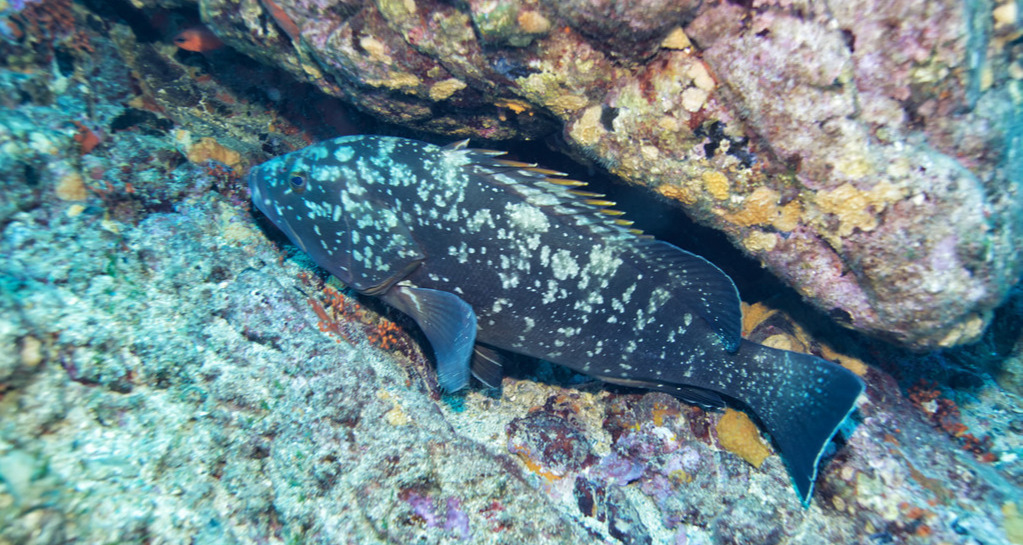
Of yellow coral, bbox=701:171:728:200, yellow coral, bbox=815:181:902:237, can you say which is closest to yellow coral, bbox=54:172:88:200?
yellow coral, bbox=701:171:728:200

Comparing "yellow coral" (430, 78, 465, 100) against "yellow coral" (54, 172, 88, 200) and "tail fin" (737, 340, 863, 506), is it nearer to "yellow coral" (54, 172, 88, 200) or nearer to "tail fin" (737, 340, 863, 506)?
"yellow coral" (54, 172, 88, 200)

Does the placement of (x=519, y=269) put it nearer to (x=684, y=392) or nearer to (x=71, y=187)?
(x=684, y=392)

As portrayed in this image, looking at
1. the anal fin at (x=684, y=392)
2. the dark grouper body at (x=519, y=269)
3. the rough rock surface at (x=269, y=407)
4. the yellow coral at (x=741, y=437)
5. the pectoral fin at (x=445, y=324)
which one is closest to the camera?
the rough rock surface at (x=269, y=407)

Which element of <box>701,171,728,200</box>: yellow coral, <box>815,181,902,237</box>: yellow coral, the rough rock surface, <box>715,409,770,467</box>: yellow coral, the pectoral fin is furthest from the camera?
<box>715,409,770,467</box>: yellow coral

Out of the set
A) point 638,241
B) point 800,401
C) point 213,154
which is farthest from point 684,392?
point 213,154

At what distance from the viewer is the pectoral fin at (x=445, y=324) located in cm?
306

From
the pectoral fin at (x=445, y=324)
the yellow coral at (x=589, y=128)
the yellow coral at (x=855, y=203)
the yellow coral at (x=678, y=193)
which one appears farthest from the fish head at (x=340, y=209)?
the yellow coral at (x=855, y=203)

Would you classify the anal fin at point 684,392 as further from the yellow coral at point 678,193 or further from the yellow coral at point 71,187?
Result: the yellow coral at point 71,187

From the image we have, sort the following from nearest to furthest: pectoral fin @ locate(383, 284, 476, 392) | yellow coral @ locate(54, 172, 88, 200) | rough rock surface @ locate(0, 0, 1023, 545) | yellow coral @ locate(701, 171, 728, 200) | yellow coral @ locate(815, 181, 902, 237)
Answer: rough rock surface @ locate(0, 0, 1023, 545), yellow coral @ locate(815, 181, 902, 237), yellow coral @ locate(54, 172, 88, 200), yellow coral @ locate(701, 171, 728, 200), pectoral fin @ locate(383, 284, 476, 392)

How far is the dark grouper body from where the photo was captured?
3.20 m

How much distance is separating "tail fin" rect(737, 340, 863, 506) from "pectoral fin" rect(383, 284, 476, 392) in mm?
2239

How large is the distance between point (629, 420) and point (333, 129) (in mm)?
4433

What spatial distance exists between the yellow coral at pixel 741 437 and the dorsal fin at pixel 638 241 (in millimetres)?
713

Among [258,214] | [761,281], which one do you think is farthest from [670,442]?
[258,214]
